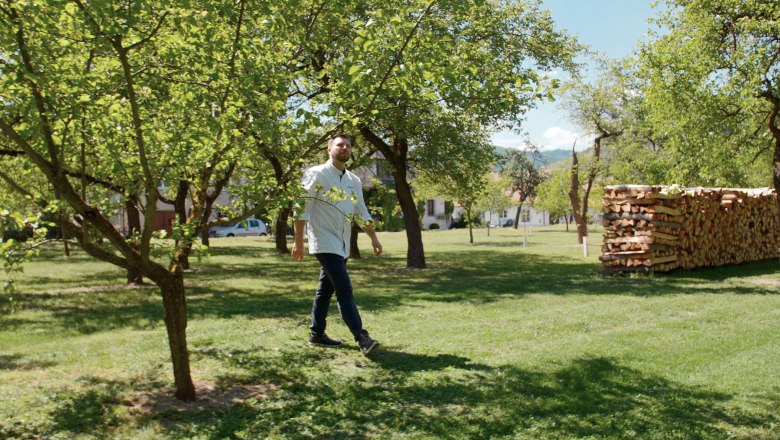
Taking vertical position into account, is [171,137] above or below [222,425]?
above

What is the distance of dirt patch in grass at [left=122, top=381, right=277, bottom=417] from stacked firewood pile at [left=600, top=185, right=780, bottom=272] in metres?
10.2

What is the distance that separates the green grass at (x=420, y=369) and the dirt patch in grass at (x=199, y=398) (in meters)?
0.02

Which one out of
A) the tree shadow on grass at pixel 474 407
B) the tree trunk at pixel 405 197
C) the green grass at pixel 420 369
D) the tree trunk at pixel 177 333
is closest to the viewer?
the tree shadow on grass at pixel 474 407

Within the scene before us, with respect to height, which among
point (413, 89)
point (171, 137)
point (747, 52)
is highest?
point (747, 52)

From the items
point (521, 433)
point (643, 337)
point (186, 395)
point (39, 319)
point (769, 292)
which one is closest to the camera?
point (521, 433)

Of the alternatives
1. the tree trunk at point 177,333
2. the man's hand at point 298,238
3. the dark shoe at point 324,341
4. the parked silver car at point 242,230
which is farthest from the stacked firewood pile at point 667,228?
the parked silver car at point 242,230

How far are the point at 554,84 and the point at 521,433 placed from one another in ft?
7.57

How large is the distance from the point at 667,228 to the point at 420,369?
10412 millimetres

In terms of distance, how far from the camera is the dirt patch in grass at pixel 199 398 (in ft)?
14.8

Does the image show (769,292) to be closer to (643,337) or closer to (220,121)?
(643,337)

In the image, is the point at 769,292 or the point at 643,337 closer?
the point at 643,337

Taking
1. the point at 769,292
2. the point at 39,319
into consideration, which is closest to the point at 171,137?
the point at 39,319

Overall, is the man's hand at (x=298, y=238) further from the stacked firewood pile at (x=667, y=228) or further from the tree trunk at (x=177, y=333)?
the stacked firewood pile at (x=667, y=228)

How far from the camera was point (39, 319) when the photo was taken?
9.12 metres
